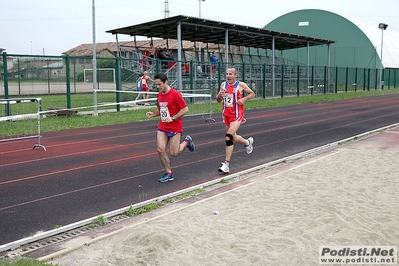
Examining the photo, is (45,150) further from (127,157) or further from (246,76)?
Answer: (246,76)

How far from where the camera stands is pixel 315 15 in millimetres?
59656

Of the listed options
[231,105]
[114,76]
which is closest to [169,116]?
[231,105]

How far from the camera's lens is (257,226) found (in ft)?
18.4

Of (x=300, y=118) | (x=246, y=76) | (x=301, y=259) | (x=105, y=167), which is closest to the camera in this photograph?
(x=301, y=259)

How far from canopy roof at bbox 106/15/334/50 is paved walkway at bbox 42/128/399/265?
68.9 ft

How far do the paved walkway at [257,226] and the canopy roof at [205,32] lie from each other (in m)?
21.0

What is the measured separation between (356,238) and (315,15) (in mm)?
58038

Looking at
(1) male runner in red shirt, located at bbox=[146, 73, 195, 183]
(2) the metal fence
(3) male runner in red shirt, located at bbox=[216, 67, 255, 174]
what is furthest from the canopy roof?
(1) male runner in red shirt, located at bbox=[146, 73, 195, 183]

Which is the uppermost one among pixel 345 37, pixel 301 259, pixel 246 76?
pixel 345 37

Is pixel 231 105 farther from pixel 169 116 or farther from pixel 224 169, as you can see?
pixel 169 116

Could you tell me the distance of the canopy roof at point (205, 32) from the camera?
29131 mm

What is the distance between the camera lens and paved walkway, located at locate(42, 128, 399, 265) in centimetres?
475

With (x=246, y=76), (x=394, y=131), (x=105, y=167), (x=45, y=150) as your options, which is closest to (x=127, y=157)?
(x=105, y=167)

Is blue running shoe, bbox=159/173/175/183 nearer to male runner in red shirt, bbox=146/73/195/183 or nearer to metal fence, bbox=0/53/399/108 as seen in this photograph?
male runner in red shirt, bbox=146/73/195/183
